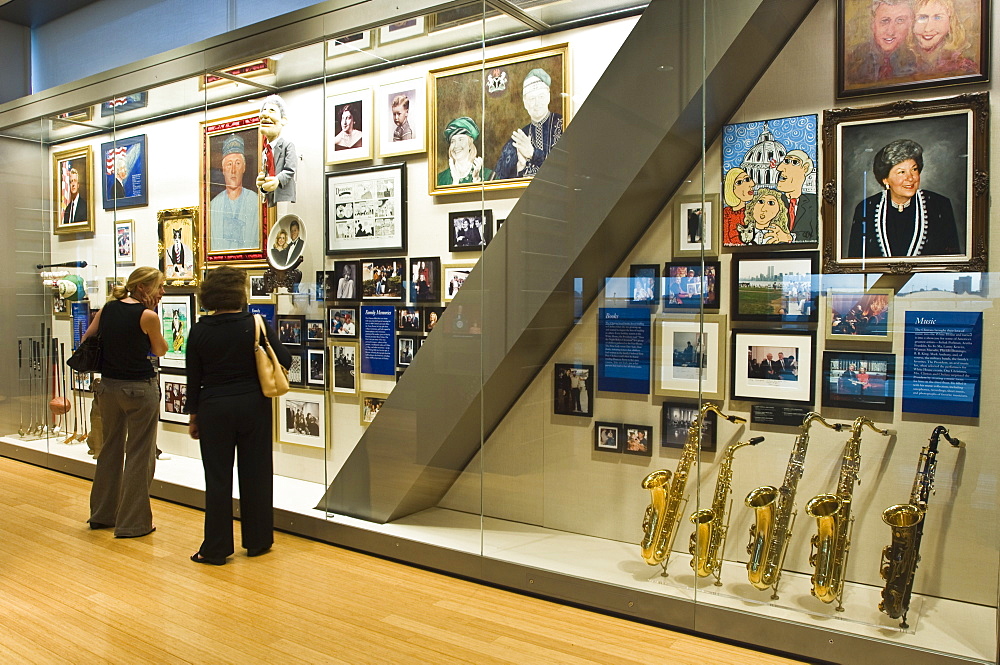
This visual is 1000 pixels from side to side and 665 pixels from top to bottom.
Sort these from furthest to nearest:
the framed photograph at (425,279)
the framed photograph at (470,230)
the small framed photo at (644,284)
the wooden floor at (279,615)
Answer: the framed photograph at (425,279), the framed photograph at (470,230), the small framed photo at (644,284), the wooden floor at (279,615)

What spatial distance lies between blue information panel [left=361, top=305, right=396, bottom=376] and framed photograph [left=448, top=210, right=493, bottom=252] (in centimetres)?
60

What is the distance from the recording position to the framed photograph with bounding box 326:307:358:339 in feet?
15.3

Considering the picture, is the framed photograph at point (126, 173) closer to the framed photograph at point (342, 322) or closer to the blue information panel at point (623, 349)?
the framed photograph at point (342, 322)

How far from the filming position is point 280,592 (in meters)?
3.71

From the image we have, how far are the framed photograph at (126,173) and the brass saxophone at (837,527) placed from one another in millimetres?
5239

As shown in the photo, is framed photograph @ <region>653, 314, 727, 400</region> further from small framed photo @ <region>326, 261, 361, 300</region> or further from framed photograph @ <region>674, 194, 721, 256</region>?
small framed photo @ <region>326, 261, 361, 300</region>

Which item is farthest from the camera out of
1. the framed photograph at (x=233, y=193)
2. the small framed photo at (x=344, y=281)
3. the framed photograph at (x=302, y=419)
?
the framed photograph at (x=233, y=193)

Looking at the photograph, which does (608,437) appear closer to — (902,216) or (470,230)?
(470,230)

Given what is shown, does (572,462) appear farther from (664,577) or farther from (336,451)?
(336,451)

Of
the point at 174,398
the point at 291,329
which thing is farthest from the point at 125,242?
the point at 291,329

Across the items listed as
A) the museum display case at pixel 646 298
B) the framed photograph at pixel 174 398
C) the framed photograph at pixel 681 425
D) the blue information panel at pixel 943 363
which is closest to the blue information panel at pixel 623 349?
the museum display case at pixel 646 298

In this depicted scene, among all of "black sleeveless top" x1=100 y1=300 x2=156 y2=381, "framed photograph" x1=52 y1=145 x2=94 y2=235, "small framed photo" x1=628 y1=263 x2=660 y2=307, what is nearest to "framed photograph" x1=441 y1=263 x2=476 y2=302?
"small framed photo" x1=628 y1=263 x2=660 y2=307

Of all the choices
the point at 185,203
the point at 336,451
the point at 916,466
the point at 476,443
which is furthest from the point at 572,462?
the point at 185,203

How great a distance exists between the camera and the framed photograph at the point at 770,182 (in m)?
3.09
